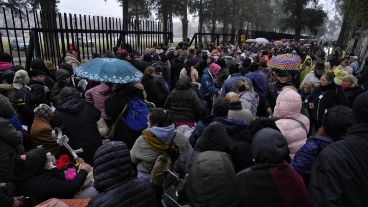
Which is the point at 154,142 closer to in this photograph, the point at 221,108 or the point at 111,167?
the point at 221,108

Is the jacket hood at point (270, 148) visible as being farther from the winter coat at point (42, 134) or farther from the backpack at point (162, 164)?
the winter coat at point (42, 134)

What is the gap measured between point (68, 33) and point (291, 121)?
263 inches

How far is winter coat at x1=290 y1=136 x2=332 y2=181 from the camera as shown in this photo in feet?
9.00

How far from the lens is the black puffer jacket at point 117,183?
7.03 feet

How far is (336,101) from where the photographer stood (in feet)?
17.3

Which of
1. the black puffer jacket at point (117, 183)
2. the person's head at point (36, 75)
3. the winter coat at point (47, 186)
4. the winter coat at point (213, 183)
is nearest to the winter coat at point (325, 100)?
the winter coat at point (213, 183)

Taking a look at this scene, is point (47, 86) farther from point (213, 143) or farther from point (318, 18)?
point (318, 18)

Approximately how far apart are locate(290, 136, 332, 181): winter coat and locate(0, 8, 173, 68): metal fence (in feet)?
20.1

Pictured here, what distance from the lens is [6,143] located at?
11.3 ft

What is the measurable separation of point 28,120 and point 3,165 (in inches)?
66.4

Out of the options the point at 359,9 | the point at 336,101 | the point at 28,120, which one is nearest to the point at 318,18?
the point at 359,9

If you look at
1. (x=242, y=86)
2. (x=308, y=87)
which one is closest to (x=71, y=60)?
(x=242, y=86)

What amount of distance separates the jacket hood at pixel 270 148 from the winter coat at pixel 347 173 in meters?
0.30

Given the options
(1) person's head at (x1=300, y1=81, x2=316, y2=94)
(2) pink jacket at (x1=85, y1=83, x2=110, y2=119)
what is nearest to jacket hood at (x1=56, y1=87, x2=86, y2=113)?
(2) pink jacket at (x1=85, y1=83, x2=110, y2=119)
